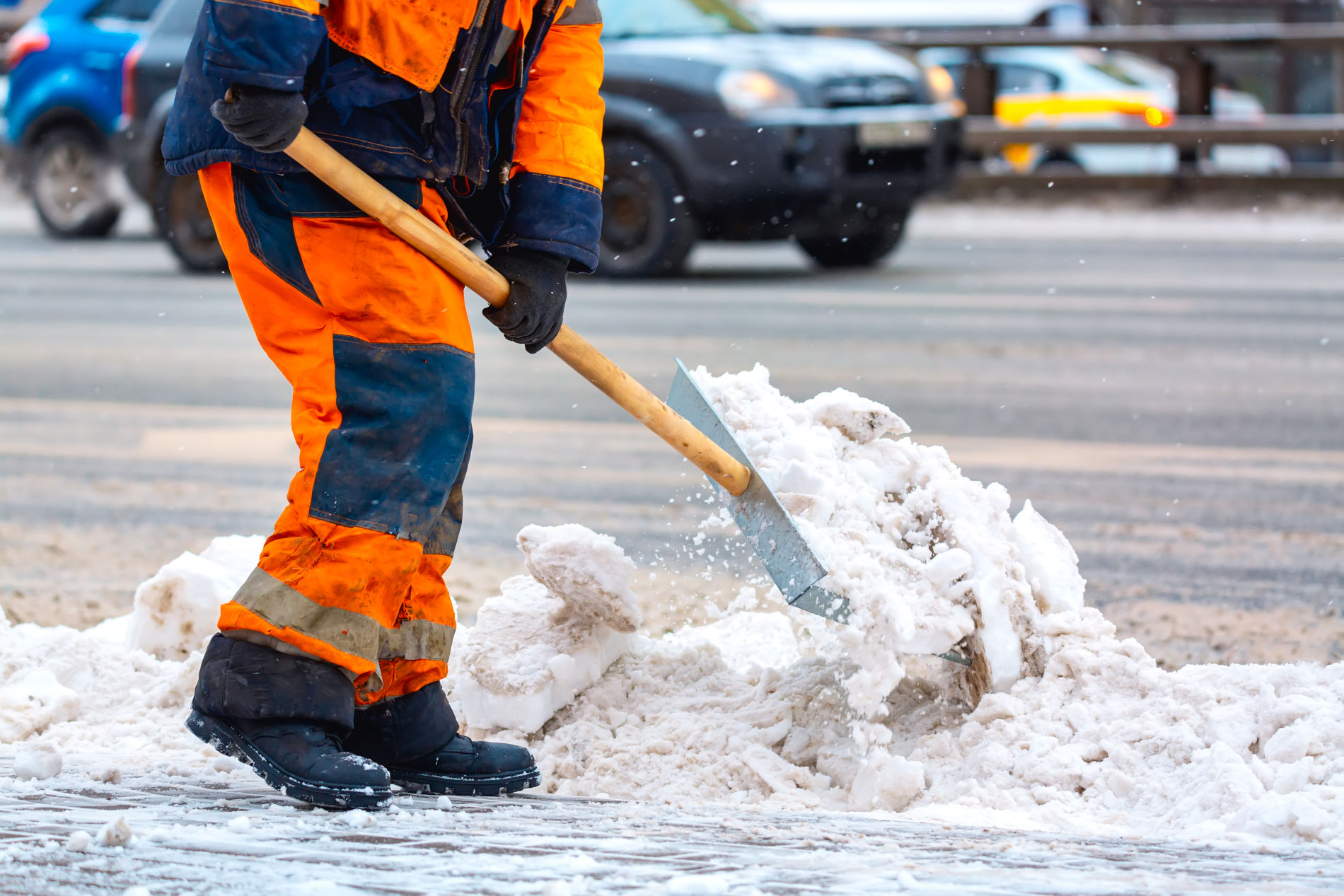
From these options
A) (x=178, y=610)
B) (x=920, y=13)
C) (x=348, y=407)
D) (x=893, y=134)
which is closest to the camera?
(x=348, y=407)

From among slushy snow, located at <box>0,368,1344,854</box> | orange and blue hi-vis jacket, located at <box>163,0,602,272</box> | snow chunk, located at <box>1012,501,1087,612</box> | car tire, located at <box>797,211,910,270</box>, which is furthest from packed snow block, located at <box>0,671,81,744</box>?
car tire, located at <box>797,211,910,270</box>

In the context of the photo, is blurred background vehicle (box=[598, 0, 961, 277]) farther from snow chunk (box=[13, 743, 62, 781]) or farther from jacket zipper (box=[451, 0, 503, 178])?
snow chunk (box=[13, 743, 62, 781])

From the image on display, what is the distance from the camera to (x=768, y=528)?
8.77 feet

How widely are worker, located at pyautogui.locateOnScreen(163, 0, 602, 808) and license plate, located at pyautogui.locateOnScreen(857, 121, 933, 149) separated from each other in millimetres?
6938

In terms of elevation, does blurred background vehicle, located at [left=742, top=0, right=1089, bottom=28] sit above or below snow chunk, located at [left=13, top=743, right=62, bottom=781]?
above

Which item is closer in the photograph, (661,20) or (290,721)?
(290,721)

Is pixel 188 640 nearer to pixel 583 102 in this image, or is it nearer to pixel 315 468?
pixel 315 468

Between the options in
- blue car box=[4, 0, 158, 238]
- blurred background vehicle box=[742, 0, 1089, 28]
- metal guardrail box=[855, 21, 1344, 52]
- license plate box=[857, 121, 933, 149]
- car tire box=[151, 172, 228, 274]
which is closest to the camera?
license plate box=[857, 121, 933, 149]

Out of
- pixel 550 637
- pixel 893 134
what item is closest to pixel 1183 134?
pixel 893 134

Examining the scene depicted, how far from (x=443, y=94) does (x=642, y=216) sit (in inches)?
272

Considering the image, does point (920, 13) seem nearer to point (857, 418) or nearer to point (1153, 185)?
point (1153, 185)

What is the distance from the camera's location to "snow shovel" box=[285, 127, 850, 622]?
2.18m

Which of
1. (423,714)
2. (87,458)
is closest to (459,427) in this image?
(423,714)

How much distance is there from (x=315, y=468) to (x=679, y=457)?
290cm
